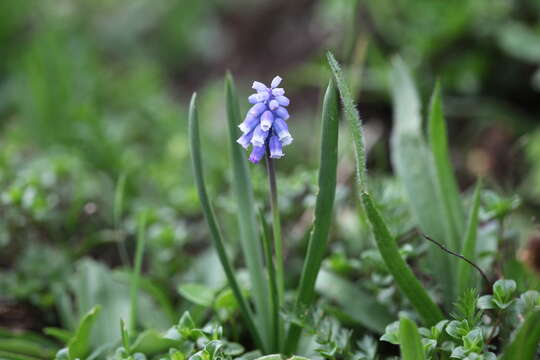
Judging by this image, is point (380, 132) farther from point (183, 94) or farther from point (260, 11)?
point (260, 11)

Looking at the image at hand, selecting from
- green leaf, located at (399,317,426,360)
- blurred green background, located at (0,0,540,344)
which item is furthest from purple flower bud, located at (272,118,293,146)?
blurred green background, located at (0,0,540,344)

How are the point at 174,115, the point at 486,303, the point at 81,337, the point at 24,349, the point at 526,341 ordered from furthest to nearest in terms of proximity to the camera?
1. the point at 174,115
2. the point at 24,349
3. the point at 81,337
4. the point at 486,303
5. the point at 526,341

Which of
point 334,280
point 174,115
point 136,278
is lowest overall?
point 334,280

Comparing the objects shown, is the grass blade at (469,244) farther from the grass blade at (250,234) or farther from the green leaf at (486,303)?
the grass blade at (250,234)

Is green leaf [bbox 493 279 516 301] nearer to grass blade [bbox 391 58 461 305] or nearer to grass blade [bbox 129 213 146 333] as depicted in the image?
grass blade [bbox 391 58 461 305]

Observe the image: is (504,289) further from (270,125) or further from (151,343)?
(151,343)

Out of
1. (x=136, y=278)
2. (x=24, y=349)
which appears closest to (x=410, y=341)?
(x=136, y=278)
